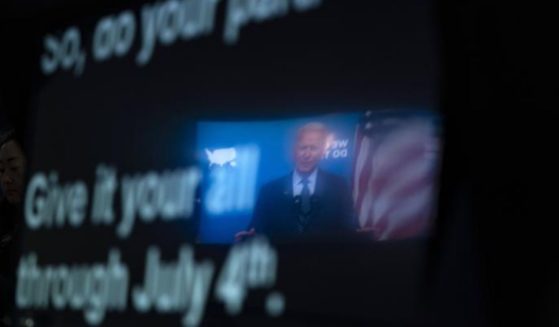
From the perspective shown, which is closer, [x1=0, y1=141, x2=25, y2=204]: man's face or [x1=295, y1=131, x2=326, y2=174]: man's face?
[x1=295, y1=131, x2=326, y2=174]: man's face

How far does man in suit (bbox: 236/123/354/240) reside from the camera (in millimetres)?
1125

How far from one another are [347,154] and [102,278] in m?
0.51

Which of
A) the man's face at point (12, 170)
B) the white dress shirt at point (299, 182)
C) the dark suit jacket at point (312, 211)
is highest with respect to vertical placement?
the man's face at point (12, 170)

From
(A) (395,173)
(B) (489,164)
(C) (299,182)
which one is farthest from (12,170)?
(B) (489,164)

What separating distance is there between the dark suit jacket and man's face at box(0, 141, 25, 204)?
0.67 metres

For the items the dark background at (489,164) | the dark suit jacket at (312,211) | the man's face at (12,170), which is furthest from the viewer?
the man's face at (12,170)

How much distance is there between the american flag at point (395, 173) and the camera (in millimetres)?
1049

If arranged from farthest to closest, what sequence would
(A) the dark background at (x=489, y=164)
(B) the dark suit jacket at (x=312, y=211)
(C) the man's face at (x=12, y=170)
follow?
(C) the man's face at (x=12, y=170) → (B) the dark suit jacket at (x=312, y=211) → (A) the dark background at (x=489, y=164)

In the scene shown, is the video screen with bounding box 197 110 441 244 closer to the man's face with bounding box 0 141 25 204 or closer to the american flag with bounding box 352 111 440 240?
the american flag with bounding box 352 111 440 240

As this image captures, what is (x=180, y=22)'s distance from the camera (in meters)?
1.38

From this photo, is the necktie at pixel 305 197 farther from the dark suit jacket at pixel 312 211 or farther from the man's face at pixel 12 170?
the man's face at pixel 12 170

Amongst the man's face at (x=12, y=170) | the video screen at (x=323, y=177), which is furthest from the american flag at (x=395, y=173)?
the man's face at (x=12, y=170)

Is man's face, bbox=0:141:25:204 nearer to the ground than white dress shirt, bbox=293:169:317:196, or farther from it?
farther from it

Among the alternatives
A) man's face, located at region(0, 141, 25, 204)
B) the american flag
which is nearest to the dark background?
the american flag
